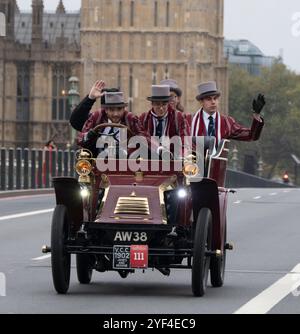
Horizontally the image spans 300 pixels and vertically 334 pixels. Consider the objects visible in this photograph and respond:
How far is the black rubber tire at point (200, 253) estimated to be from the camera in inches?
518

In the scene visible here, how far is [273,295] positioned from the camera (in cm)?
1362

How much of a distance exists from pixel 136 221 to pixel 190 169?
26.8 inches

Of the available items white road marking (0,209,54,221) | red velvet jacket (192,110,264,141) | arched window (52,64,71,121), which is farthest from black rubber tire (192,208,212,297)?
arched window (52,64,71,121)

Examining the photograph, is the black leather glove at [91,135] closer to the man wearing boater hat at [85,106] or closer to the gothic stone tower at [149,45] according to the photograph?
the man wearing boater hat at [85,106]

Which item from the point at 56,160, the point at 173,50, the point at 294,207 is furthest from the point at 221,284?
the point at 173,50

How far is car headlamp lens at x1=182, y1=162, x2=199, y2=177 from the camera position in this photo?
13617 mm

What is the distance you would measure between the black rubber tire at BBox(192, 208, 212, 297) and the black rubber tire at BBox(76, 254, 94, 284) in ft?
3.91

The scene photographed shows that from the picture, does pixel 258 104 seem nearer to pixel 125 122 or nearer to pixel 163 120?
pixel 163 120

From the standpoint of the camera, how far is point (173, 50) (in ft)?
488

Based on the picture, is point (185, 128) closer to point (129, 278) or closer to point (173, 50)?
point (129, 278)

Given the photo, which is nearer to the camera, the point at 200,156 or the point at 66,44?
the point at 200,156

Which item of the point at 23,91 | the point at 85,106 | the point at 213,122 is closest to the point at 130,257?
the point at 85,106

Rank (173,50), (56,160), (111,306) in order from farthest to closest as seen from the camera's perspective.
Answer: (173,50)
(56,160)
(111,306)

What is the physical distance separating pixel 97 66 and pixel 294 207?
11532 cm
